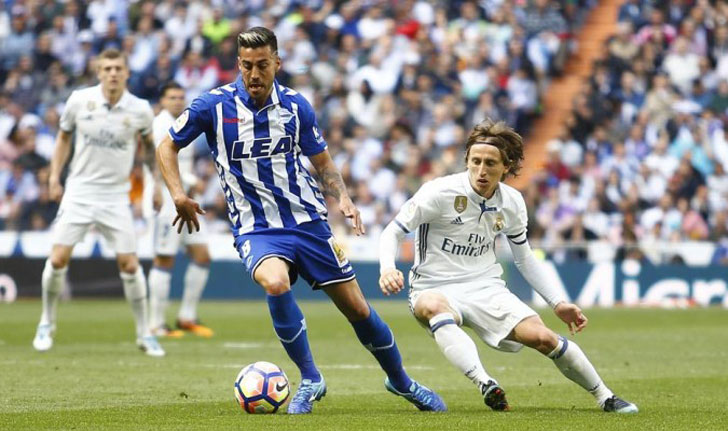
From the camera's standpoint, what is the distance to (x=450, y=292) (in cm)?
820

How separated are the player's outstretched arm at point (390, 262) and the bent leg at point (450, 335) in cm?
36

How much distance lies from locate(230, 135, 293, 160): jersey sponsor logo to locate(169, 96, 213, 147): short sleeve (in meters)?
0.23

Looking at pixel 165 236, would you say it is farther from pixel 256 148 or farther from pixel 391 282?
pixel 391 282

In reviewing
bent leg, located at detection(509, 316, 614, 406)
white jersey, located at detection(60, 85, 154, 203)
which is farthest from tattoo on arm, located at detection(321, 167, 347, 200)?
white jersey, located at detection(60, 85, 154, 203)

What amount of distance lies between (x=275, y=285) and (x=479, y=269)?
4.50ft

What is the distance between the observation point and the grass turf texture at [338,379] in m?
7.37

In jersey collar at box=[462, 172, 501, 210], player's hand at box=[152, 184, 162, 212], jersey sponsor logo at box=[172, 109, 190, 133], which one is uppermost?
jersey sponsor logo at box=[172, 109, 190, 133]

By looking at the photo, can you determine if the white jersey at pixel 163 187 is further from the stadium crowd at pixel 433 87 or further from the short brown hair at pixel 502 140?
the stadium crowd at pixel 433 87

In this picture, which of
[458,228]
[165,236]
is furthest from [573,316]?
[165,236]

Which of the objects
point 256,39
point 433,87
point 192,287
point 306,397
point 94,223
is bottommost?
point 192,287

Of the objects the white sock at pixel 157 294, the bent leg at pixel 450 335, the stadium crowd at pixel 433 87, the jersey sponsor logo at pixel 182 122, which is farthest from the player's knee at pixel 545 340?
the stadium crowd at pixel 433 87

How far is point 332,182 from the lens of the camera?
8.20m

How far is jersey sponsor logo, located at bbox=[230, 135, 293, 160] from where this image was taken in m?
7.89

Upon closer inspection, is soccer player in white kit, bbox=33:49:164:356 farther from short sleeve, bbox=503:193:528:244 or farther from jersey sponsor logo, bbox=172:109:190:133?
short sleeve, bbox=503:193:528:244
